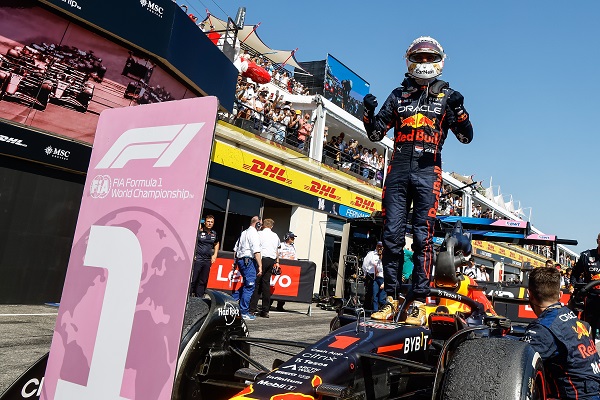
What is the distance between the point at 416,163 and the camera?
3625mm


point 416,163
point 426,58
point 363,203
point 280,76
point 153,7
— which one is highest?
point 280,76

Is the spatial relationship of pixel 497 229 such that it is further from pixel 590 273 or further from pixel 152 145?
pixel 152 145

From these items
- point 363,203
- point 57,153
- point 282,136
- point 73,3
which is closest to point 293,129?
point 282,136

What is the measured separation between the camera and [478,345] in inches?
81.3

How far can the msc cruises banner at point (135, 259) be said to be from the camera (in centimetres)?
149

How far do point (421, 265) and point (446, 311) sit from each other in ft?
2.29

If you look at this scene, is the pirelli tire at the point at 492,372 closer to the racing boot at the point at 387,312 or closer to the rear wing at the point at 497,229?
the racing boot at the point at 387,312

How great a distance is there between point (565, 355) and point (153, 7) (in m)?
9.46

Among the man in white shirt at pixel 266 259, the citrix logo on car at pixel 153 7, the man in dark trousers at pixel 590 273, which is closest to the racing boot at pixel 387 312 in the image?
the man in dark trousers at pixel 590 273

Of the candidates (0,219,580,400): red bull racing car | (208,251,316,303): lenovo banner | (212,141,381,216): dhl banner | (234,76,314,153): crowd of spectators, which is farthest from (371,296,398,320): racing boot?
(234,76,314,153): crowd of spectators

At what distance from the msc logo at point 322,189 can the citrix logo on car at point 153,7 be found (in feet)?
25.9

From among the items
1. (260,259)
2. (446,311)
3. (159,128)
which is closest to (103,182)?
(159,128)

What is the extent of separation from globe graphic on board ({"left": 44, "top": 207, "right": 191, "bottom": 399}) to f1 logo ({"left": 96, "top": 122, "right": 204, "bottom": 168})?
185mm

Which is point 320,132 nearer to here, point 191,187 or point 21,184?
point 21,184
